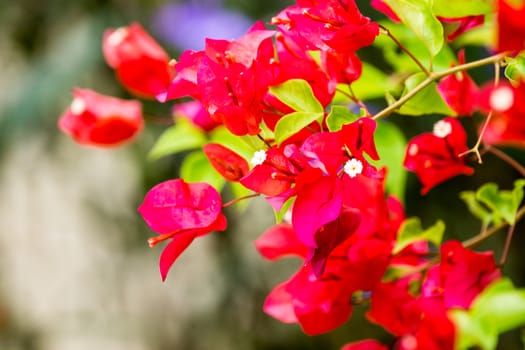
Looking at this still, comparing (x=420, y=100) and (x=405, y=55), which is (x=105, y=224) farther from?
(x=420, y=100)

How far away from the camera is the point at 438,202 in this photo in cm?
169

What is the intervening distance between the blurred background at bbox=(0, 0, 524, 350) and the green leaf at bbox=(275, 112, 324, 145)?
1197 mm

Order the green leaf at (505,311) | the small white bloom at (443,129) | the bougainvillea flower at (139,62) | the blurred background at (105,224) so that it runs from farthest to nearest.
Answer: the blurred background at (105,224)
the bougainvillea flower at (139,62)
the small white bloom at (443,129)
the green leaf at (505,311)

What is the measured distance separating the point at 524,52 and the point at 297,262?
1.30 m

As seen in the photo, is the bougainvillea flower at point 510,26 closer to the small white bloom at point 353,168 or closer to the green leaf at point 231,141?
the small white bloom at point 353,168

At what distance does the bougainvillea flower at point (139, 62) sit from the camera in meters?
0.76

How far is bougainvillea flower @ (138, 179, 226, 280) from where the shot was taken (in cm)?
45

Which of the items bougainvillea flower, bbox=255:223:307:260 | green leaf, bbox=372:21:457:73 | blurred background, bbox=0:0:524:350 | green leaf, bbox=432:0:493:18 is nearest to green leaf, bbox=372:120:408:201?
green leaf, bbox=372:21:457:73

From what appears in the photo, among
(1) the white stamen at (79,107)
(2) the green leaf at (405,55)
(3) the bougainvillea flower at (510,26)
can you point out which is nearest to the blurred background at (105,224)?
(2) the green leaf at (405,55)

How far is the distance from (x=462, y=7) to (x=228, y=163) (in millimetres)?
166

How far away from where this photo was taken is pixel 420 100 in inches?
18.9

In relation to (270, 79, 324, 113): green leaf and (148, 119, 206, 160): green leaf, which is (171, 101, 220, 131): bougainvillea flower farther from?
(270, 79, 324, 113): green leaf

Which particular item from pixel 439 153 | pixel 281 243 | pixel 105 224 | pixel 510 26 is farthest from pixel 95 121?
pixel 105 224

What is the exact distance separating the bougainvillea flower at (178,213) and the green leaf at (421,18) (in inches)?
6.2
